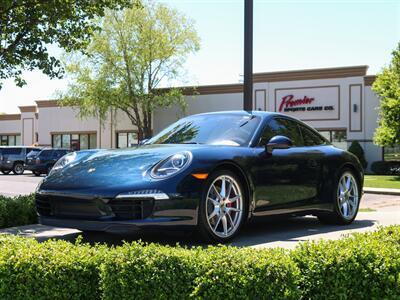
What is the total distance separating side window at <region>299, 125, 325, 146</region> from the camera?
276 inches

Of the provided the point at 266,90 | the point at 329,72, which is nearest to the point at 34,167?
the point at 266,90

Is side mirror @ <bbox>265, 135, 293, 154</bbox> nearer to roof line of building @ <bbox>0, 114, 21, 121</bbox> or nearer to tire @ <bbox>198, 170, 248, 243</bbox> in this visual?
tire @ <bbox>198, 170, 248, 243</bbox>

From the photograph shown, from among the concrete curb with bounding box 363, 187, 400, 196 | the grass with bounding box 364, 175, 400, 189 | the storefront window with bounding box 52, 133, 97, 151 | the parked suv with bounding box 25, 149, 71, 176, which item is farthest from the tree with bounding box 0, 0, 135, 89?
the storefront window with bounding box 52, 133, 97, 151

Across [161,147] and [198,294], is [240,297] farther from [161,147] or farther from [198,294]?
[161,147]

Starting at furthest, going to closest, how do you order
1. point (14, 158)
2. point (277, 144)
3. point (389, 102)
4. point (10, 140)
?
point (10, 140), point (14, 158), point (389, 102), point (277, 144)

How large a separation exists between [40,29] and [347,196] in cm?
658

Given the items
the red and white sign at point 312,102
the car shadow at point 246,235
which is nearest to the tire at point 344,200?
the car shadow at point 246,235

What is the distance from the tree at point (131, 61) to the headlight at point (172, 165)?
3118 cm

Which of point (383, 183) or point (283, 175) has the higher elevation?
point (283, 175)

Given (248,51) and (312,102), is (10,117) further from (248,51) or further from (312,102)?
(248,51)

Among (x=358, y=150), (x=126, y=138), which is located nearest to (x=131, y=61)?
(x=126, y=138)

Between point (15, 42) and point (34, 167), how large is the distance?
2066cm

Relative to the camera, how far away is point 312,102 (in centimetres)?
3425

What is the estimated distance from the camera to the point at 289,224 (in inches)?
282
